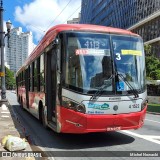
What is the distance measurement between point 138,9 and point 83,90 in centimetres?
7174

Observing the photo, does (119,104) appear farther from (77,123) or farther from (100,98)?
(77,123)

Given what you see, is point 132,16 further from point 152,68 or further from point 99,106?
point 99,106

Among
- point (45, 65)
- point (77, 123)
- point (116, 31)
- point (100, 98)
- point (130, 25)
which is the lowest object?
point (77, 123)

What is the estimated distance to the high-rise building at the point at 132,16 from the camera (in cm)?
6900

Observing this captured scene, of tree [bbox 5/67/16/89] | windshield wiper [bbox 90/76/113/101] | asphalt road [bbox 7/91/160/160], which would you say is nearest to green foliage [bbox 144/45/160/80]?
asphalt road [bbox 7/91/160/160]

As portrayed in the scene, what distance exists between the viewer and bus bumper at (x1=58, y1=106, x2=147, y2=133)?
29.2 ft

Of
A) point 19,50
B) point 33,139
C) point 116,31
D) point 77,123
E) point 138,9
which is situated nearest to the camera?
point 77,123

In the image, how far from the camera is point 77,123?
8938 millimetres

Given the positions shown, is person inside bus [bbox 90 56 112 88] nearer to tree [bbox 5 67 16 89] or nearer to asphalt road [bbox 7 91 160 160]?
asphalt road [bbox 7 91 160 160]

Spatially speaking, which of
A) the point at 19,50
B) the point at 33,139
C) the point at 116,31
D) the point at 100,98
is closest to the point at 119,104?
the point at 100,98

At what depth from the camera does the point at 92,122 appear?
8922 millimetres

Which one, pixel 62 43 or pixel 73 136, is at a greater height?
pixel 62 43

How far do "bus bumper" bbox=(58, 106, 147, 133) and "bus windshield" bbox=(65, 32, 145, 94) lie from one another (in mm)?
638

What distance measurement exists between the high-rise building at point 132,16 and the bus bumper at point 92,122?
191 feet
